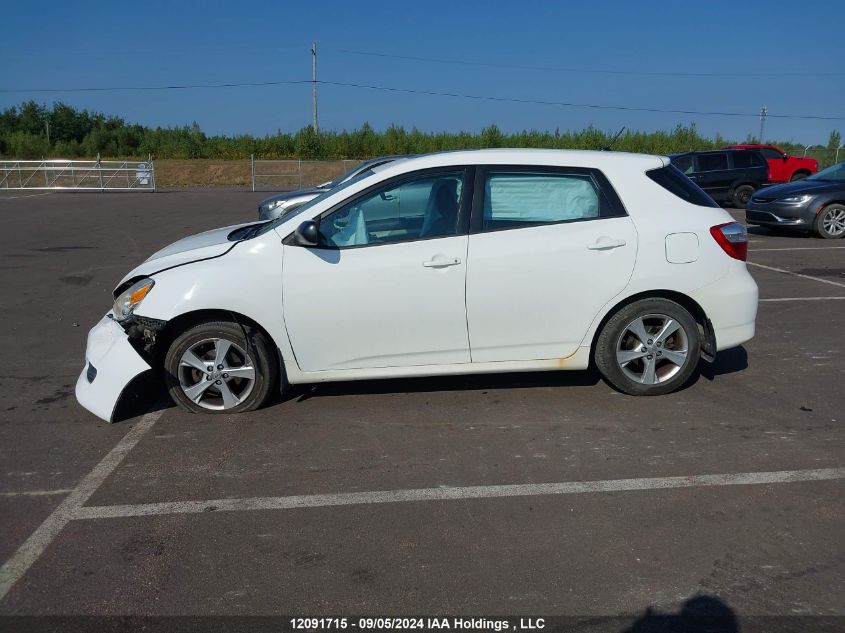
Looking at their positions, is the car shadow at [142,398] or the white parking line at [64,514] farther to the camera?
the car shadow at [142,398]

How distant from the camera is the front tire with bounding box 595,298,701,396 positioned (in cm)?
543

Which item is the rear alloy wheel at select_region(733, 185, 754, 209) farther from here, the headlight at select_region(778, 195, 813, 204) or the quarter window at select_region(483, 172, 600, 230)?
the quarter window at select_region(483, 172, 600, 230)

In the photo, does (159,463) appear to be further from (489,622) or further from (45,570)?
(489,622)

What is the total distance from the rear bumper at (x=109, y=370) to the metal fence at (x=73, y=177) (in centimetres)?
3494

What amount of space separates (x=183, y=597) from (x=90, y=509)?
3.60ft

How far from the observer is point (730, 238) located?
5.50m

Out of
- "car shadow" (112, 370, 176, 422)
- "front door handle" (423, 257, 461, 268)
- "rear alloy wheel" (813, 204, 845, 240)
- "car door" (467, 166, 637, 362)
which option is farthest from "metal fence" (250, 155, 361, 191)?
"front door handle" (423, 257, 461, 268)

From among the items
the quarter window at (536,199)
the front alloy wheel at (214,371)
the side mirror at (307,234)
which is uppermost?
the quarter window at (536,199)

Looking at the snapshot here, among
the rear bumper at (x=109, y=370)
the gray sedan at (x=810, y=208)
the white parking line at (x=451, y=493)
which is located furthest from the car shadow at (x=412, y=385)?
the gray sedan at (x=810, y=208)

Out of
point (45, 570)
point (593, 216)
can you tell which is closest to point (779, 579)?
point (593, 216)

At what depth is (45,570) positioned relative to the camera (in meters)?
3.46

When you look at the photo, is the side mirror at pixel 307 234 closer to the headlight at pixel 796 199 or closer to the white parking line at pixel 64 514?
the white parking line at pixel 64 514

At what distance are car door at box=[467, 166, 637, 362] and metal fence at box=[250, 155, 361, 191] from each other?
40.1m

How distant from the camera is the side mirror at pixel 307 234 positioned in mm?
5023
